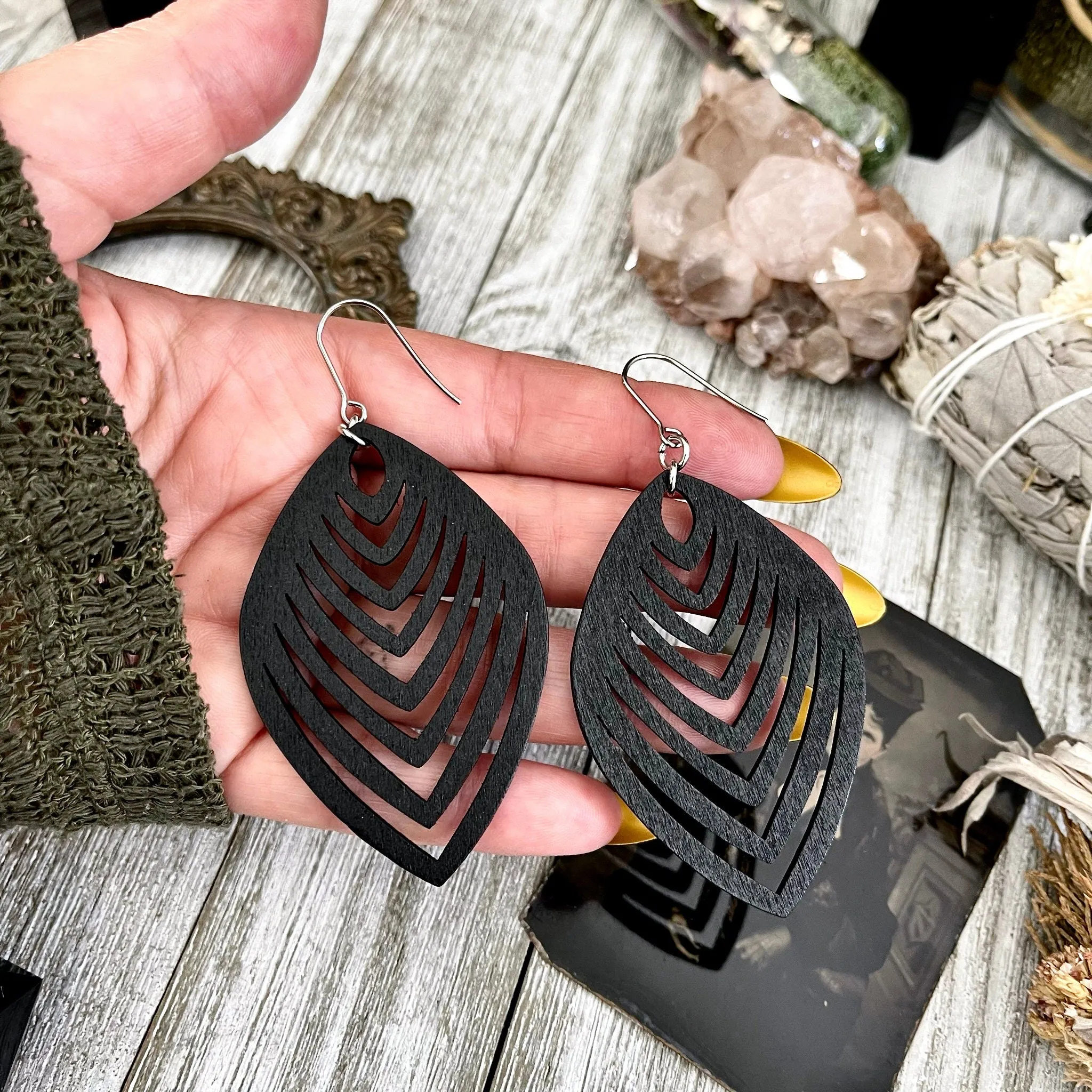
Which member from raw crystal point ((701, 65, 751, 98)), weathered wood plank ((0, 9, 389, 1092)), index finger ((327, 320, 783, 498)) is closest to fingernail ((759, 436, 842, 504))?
index finger ((327, 320, 783, 498))

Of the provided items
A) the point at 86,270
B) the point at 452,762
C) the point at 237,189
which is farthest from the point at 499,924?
the point at 237,189

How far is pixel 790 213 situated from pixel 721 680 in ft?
2.13

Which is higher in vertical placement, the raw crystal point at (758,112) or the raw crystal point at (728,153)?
the raw crystal point at (758,112)

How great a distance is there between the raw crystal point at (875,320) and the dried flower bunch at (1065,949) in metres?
0.60

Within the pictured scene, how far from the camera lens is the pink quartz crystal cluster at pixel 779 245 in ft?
4.27

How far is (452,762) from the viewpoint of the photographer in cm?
91

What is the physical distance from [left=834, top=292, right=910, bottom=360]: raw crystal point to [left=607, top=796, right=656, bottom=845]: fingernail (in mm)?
690

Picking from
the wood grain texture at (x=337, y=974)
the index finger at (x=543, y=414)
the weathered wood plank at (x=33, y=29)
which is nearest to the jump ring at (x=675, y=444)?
the index finger at (x=543, y=414)

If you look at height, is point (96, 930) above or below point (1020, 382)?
below

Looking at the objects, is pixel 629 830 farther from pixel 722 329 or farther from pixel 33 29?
pixel 33 29

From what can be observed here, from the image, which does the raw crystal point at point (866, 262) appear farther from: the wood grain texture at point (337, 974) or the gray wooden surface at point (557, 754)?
the wood grain texture at point (337, 974)

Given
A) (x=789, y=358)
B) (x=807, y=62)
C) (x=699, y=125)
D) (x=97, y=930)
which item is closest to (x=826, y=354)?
(x=789, y=358)

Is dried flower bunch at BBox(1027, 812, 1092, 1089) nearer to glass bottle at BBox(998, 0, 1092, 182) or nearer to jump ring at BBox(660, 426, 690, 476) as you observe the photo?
jump ring at BBox(660, 426, 690, 476)

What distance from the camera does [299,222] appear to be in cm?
136
